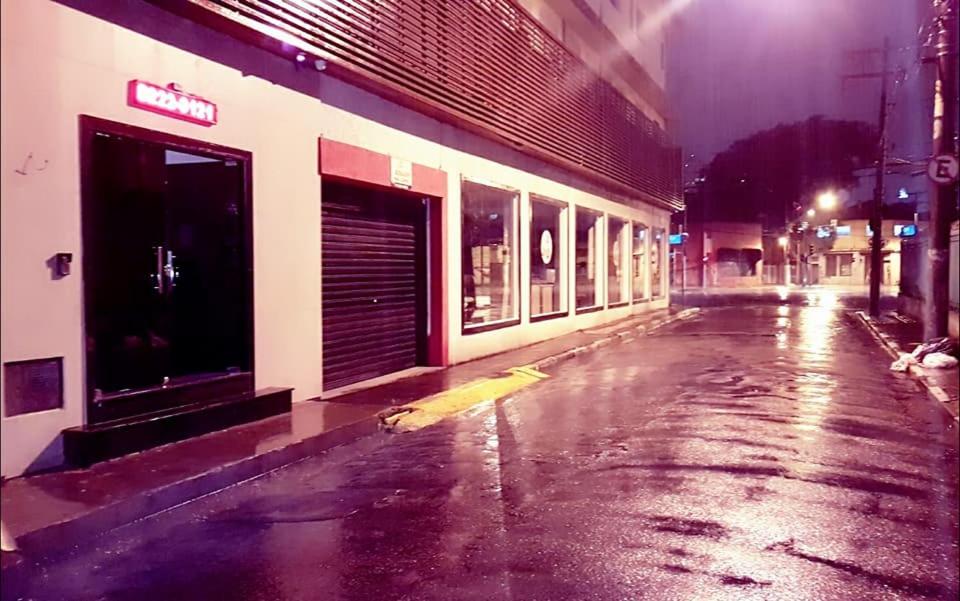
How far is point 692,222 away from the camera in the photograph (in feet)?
215

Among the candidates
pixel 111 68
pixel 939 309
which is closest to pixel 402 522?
pixel 111 68

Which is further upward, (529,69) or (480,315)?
(529,69)

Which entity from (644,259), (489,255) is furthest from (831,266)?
(489,255)

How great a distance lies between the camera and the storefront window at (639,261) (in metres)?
28.4

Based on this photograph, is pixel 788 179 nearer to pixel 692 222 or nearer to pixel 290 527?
pixel 692 222

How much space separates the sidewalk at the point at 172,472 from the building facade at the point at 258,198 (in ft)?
1.47

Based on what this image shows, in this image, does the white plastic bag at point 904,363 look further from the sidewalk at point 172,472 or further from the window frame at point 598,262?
the window frame at point 598,262

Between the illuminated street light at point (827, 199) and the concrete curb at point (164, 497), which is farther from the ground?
the illuminated street light at point (827, 199)

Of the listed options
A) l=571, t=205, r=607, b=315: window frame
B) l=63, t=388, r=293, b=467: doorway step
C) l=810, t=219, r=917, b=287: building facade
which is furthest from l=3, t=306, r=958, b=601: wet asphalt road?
l=810, t=219, r=917, b=287: building facade

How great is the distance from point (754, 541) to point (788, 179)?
194 ft

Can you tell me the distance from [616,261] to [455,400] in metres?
16.2

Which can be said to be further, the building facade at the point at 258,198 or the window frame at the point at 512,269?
the window frame at the point at 512,269

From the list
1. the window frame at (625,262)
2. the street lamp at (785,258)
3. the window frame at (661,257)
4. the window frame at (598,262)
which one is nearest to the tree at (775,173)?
the street lamp at (785,258)

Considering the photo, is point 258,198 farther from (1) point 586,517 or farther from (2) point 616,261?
(2) point 616,261
